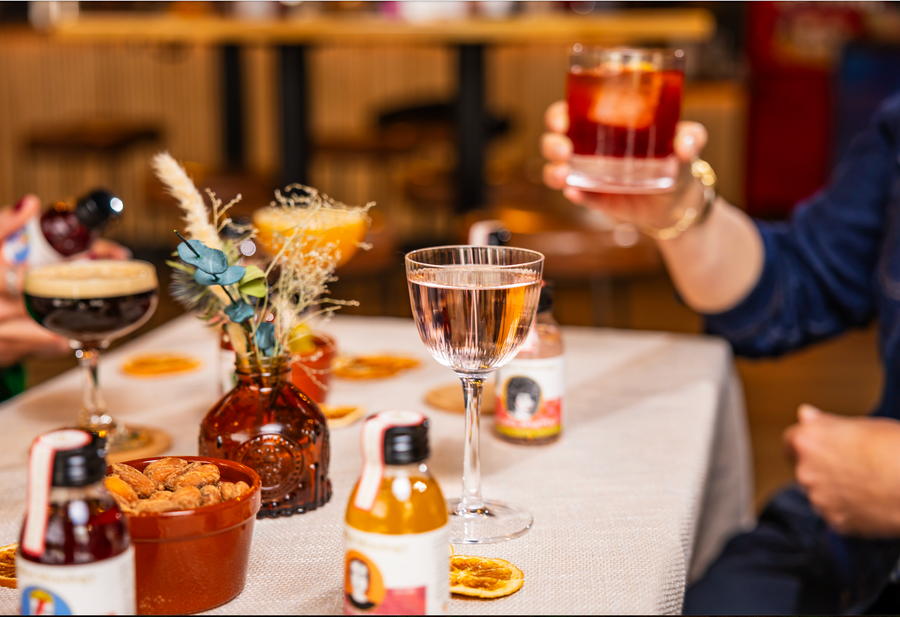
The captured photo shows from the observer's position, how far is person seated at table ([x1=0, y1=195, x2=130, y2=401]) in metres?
1.00

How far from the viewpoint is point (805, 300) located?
1.35 m

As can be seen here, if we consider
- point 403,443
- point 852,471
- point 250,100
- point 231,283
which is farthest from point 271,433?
point 250,100

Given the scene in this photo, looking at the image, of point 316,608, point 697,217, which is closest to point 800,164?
point 697,217

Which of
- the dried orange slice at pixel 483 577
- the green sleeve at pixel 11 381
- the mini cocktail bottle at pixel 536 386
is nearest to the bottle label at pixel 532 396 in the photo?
the mini cocktail bottle at pixel 536 386

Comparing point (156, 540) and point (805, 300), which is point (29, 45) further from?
point (156, 540)

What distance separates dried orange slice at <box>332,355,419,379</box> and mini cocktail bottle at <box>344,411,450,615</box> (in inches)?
24.0

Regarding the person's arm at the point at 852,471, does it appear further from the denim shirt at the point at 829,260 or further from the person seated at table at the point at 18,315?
the person seated at table at the point at 18,315

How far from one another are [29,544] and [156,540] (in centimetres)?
9

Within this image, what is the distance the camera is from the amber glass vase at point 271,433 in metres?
0.69

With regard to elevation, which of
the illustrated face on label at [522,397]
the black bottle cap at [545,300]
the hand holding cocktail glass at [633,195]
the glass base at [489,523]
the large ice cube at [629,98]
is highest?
the large ice cube at [629,98]

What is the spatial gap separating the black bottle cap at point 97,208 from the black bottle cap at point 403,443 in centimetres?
53

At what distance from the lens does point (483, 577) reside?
2.05 ft

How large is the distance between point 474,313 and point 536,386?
24 cm

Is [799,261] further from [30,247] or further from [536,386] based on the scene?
[30,247]
